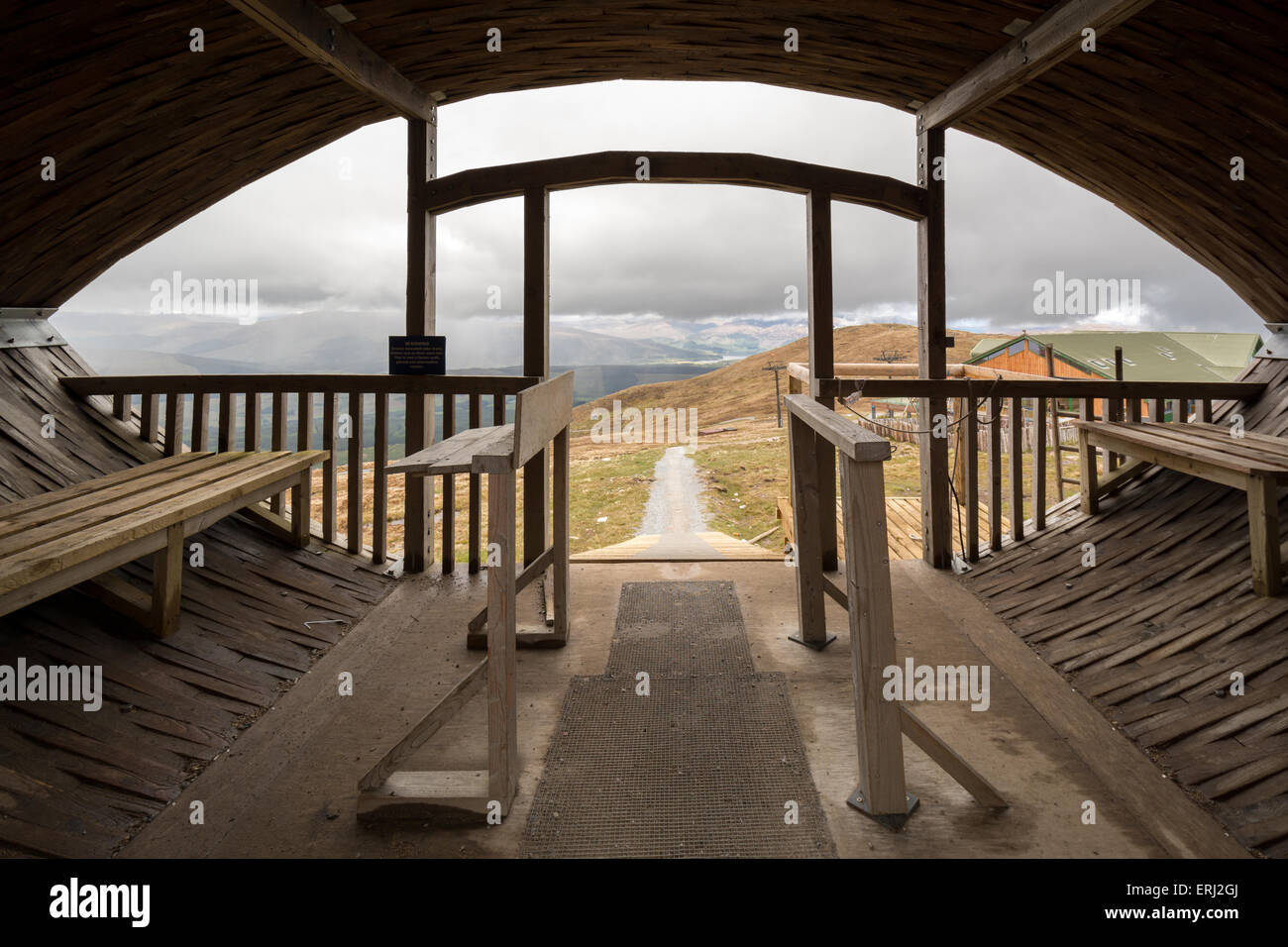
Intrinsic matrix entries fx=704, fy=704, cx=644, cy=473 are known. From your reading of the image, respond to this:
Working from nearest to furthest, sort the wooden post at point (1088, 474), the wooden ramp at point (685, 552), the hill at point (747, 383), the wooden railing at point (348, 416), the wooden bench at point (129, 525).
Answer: the wooden bench at point (129, 525)
the wooden railing at point (348, 416)
the wooden post at point (1088, 474)
the wooden ramp at point (685, 552)
the hill at point (747, 383)

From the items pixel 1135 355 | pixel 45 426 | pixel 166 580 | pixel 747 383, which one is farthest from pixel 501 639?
pixel 747 383

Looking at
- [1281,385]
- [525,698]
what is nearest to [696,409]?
[1281,385]

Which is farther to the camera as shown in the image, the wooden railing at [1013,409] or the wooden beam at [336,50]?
the wooden railing at [1013,409]

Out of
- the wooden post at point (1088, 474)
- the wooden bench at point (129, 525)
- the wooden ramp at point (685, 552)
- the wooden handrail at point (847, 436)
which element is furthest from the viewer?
the wooden ramp at point (685, 552)

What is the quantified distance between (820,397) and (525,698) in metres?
2.79

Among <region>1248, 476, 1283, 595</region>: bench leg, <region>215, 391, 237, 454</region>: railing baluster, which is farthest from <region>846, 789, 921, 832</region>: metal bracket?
<region>215, 391, 237, 454</region>: railing baluster

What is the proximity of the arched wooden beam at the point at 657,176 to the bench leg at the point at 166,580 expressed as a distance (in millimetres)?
2682

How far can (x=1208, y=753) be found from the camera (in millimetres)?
2578

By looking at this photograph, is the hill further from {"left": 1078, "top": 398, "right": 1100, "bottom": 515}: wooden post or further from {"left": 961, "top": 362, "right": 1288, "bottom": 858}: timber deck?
{"left": 961, "top": 362, "right": 1288, "bottom": 858}: timber deck

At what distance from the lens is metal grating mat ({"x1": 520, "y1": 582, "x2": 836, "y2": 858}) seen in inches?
88.7

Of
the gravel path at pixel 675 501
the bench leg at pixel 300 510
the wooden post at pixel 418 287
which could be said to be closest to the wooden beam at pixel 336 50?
the wooden post at pixel 418 287

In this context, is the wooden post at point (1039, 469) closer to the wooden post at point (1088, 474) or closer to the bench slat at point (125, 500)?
the wooden post at point (1088, 474)

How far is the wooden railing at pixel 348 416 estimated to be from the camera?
4699mm

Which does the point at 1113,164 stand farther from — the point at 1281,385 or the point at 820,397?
the point at 820,397
